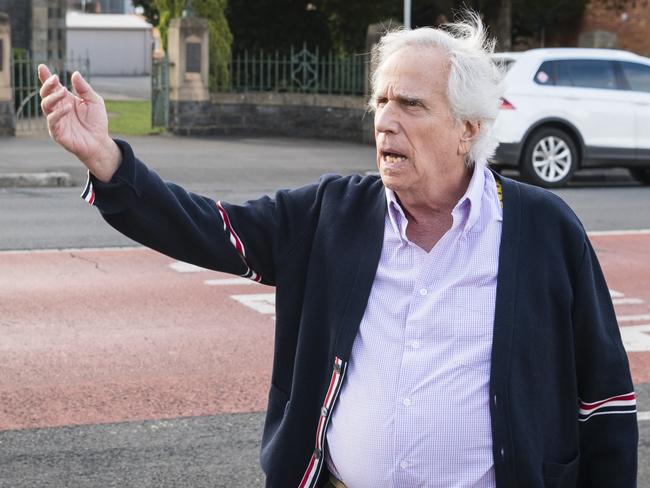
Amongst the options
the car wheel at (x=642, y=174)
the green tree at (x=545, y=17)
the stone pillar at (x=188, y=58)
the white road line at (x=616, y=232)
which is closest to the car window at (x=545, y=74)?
the car wheel at (x=642, y=174)

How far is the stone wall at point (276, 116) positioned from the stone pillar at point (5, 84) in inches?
122

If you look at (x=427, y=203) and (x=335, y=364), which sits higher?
(x=427, y=203)

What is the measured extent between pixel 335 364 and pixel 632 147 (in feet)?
48.9

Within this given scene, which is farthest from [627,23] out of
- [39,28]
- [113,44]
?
[113,44]

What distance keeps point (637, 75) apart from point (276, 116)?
9.54m

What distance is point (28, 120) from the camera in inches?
977

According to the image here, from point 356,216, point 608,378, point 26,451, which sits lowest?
point 26,451

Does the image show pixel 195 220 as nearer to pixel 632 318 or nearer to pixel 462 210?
pixel 462 210

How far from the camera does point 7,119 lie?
22719 mm

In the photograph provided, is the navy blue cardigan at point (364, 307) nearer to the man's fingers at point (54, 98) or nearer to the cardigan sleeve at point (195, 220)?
the cardigan sleeve at point (195, 220)

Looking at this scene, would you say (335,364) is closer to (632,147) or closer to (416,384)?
(416,384)

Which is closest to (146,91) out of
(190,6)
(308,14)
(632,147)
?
(308,14)

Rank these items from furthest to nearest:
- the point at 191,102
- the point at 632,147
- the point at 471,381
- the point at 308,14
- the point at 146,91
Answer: the point at 146,91, the point at 308,14, the point at 191,102, the point at 632,147, the point at 471,381

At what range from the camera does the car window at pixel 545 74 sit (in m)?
16.9
